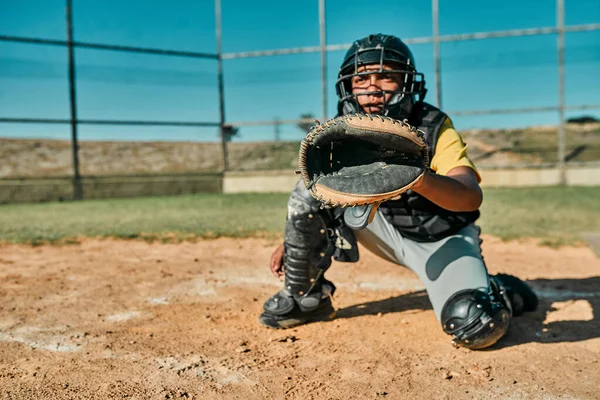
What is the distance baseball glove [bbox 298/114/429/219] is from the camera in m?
1.93

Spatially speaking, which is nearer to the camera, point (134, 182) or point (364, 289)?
point (364, 289)

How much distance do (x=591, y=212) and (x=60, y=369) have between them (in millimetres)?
7441

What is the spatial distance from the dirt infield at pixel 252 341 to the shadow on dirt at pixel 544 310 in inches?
0.4

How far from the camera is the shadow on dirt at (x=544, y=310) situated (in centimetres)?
250

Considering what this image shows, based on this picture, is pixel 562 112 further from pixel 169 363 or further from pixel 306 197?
pixel 169 363

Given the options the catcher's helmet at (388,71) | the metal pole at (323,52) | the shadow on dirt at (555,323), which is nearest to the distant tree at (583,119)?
the metal pole at (323,52)

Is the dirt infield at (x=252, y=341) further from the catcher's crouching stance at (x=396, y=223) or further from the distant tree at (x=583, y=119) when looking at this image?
the distant tree at (x=583, y=119)

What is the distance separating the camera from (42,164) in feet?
39.7

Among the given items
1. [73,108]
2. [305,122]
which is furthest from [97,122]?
[305,122]

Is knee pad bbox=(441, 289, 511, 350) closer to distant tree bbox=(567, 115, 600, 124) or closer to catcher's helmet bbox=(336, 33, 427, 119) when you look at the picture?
catcher's helmet bbox=(336, 33, 427, 119)

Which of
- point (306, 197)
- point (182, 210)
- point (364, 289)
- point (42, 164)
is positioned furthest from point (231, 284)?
point (42, 164)

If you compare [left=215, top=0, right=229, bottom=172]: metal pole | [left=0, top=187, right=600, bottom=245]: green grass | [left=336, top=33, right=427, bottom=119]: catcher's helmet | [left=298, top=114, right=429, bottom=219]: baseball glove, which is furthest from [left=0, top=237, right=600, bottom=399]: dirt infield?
[left=215, top=0, right=229, bottom=172]: metal pole

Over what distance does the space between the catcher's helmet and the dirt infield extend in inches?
42.6

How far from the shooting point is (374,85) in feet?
8.84
